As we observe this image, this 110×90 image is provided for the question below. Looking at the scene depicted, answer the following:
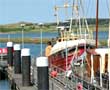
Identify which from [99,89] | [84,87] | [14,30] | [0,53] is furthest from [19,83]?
[14,30]

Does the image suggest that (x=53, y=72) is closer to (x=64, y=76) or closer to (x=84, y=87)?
(x=64, y=76)

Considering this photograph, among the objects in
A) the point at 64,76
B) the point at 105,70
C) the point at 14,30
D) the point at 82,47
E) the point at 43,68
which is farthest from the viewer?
the point at 14,30

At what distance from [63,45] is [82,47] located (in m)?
1.44

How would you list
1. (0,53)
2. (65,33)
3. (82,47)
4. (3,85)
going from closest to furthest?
1. (82,47)
2. (65,33)
3. (3,85)
4. (0,53)

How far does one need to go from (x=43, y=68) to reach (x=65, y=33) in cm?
1812

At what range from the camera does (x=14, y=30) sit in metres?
153

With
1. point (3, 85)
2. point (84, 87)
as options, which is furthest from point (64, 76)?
point (3, 85)

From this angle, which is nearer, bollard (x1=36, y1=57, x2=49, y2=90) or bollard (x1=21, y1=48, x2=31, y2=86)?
bollard (x1=36, y1=57, x2=49, y2=90)

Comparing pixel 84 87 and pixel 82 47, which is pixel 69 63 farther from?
pixel 84 87

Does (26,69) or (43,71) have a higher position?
(43,71)

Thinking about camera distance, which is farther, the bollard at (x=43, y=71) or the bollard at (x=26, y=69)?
the bollard at (x=26, y=69)

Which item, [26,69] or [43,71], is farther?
[26,69]

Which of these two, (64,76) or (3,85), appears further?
(3,85)

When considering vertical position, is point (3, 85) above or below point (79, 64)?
below
